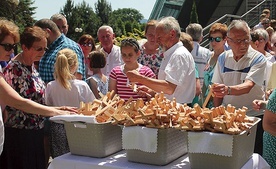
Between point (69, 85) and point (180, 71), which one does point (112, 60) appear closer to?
point (69, 85)

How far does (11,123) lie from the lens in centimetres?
347

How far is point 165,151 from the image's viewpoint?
8.79 feet

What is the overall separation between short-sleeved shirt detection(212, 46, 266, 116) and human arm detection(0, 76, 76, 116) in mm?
1341

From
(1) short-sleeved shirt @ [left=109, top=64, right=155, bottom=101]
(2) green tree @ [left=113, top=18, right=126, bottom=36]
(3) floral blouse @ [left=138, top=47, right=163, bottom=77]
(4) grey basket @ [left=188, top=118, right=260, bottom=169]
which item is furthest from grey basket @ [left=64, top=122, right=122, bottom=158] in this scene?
(2) green tree @ [left=113, top=18, right=126, bottom=36]

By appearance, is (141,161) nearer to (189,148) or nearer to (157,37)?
(189,148)

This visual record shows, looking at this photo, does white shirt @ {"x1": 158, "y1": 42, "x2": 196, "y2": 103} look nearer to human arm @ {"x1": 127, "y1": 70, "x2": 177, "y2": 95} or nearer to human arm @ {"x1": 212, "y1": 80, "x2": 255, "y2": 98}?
human arm @ {"x1": 127, "y1": 70, "x2": 177, "y2": 95}

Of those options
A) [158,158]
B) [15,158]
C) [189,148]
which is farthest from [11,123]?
[189,148]

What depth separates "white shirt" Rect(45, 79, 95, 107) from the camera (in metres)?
3.77

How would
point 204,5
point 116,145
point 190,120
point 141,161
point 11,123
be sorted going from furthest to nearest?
point 204,5, point 11,123, point 116,145, point 141,161, point 190,120

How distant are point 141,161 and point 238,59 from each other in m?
1.37

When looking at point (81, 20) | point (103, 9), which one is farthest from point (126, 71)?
point (103, 9)

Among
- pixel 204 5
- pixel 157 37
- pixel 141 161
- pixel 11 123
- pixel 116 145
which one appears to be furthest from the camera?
pixel 204 5

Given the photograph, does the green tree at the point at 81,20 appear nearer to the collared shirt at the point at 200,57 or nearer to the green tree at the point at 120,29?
the green tree at the point at 120,29

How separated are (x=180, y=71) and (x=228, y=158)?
4.08 feet
